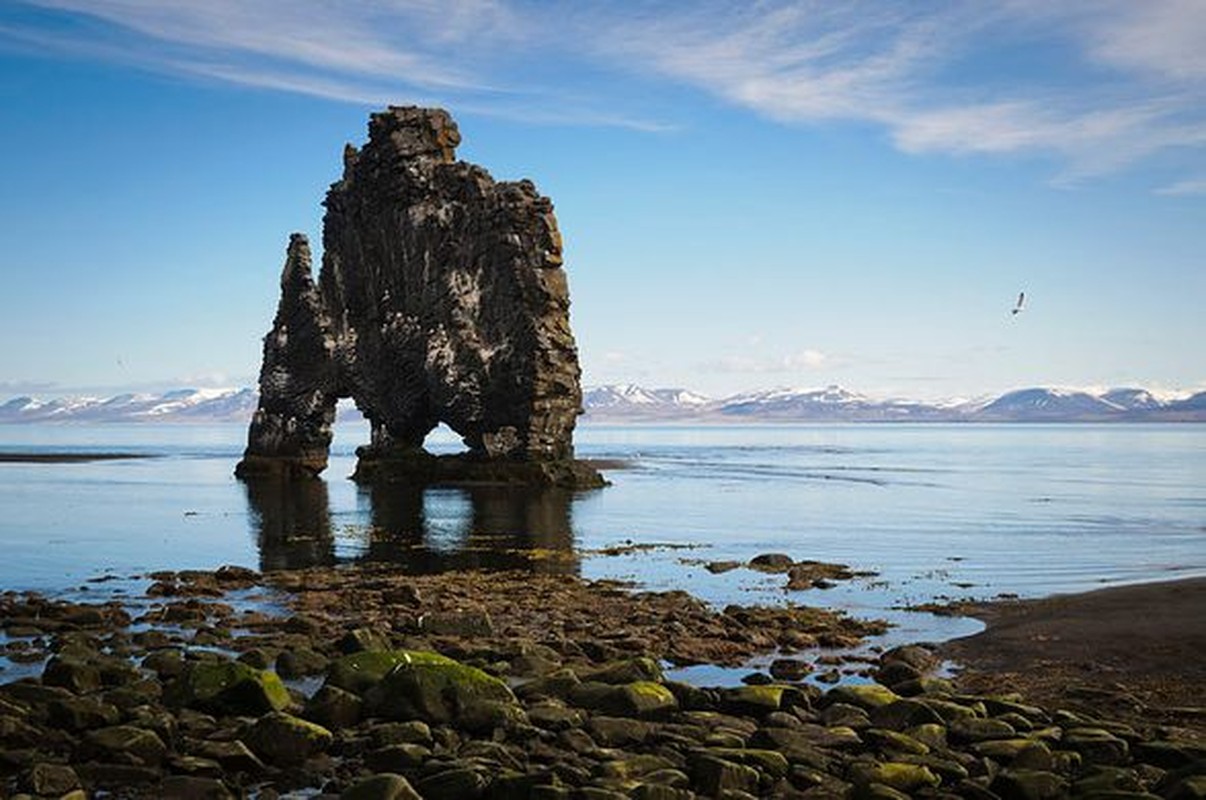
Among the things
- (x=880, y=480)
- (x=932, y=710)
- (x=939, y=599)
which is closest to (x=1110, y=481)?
(x=880, y=480)

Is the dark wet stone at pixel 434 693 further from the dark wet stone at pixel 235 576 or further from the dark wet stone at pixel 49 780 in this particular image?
the dark wet stone at pixel 235 576

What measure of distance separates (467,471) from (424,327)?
42.8 feet

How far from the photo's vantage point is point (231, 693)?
1948 cm

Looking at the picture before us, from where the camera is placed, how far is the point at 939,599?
35.0 metres

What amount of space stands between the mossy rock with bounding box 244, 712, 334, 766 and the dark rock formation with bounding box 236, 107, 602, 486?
230 ft

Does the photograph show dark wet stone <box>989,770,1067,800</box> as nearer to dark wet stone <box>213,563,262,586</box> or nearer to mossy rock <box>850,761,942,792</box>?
mossy rock <box>850,761,942,792</box>

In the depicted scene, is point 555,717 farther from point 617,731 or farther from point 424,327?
point 424,327

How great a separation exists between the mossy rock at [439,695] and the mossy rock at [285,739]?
1.76 meters

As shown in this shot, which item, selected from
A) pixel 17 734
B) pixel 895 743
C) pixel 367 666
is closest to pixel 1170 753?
pixel 895 743

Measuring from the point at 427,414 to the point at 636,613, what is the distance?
68.8 metres

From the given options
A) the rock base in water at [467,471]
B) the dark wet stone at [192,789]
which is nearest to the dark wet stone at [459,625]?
the dark wet stone at [192,789]

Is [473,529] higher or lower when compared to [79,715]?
lower

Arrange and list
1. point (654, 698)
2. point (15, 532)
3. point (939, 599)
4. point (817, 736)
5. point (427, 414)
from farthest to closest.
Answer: point (427, 414)
point (15, 532)
point (939, 599)
point (654, 698)
point (817, 736)

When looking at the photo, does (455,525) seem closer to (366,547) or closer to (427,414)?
(366,547)
